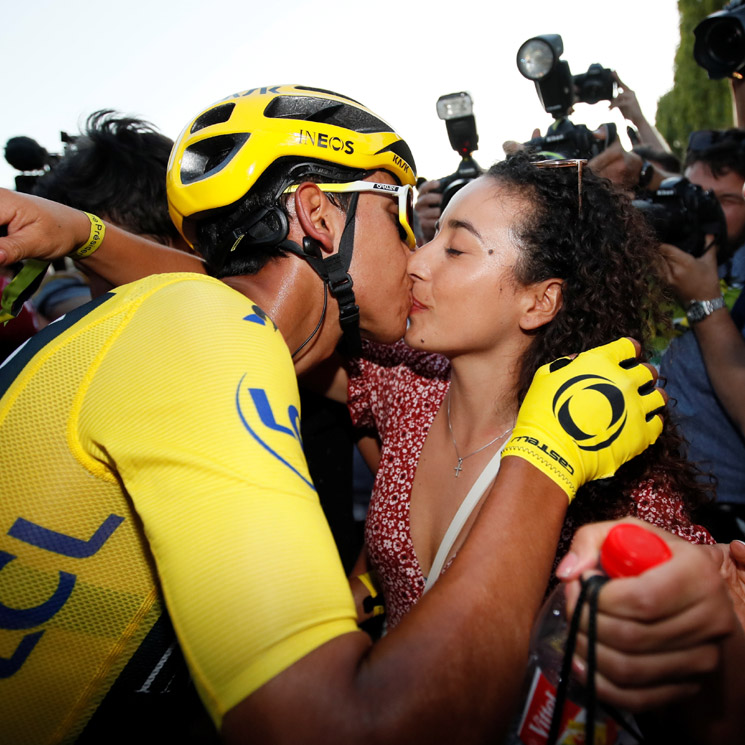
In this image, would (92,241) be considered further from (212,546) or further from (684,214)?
(684,214)

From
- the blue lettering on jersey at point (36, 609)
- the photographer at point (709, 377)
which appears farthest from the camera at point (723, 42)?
the blue lettering on jersey at point (36, 609)

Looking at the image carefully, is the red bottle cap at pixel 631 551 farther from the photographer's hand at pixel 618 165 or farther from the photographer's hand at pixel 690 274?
the photographer's hand at pixel 618 165

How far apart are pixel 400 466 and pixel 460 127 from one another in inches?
104

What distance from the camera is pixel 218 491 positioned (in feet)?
3.32

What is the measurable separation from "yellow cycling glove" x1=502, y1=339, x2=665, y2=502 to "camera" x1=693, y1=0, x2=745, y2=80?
10.4ft

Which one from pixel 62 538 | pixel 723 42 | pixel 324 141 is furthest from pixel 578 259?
pixel 723 42

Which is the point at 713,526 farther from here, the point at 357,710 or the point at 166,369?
the point at 166,369

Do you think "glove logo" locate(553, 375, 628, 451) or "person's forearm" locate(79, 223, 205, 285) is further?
"person's forearm" locate(79, 223, 205, 285)

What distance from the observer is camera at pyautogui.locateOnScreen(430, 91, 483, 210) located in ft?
12.9

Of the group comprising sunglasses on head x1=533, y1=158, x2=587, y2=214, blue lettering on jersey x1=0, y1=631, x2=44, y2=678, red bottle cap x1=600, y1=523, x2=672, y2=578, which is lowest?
blue lettering on jersey x1=0, y1=631, x2=44, y2=678

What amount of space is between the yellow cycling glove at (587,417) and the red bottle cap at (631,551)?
45 cm

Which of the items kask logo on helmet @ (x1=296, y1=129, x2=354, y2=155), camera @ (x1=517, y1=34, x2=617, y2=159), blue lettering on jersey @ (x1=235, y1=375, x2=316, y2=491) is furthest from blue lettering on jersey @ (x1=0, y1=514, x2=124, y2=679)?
camera @ (x1=517, y1=34, x2=617, y2=159)

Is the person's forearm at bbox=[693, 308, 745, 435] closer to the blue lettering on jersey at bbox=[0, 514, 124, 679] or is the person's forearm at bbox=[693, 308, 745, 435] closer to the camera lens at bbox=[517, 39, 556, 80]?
the camera lens at bbox=[517, 39, 556, 80]

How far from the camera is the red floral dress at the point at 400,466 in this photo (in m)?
1.99
